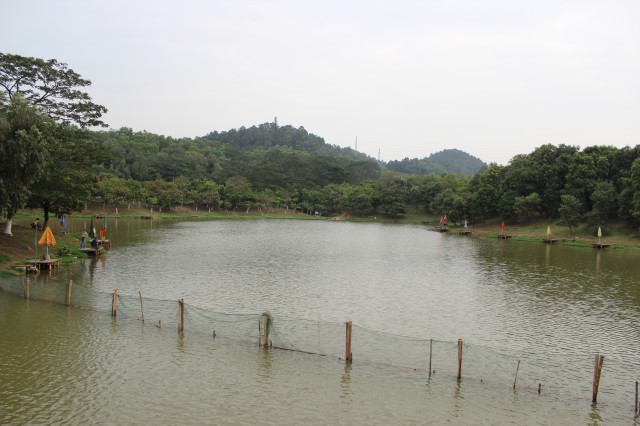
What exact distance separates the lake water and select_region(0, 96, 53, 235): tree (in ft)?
19.1

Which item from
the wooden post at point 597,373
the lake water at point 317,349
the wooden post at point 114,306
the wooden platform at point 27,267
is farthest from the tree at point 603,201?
the wooden platform at point 27,267

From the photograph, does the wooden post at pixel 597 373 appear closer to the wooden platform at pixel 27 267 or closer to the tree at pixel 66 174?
the wooden platform at pixel 27 267

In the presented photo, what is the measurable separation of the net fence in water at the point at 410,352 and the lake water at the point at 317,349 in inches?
3.2

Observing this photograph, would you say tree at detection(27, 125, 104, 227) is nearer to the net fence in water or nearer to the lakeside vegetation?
the lakeside vegetation

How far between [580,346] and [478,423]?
10269 millimetres

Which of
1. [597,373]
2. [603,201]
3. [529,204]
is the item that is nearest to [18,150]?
[597,373]

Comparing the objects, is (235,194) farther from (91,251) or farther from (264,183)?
(91,251)

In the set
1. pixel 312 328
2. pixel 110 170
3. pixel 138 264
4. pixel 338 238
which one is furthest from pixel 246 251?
pixel 110 170

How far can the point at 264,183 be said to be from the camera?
448 feet

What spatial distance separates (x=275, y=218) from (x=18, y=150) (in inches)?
3382

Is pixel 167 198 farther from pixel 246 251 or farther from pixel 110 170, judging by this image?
pixel 246 251

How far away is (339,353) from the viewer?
61.9ft

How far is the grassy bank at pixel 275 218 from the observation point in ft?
121

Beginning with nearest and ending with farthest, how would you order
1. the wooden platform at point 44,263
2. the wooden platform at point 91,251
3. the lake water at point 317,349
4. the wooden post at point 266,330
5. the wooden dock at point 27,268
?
the lake water at point 317,349 → the wooden post at point 266,330 → the wooden dock at point 27,268 → the wooden platform at point 44,263 → the wooden platform at point 91,251
